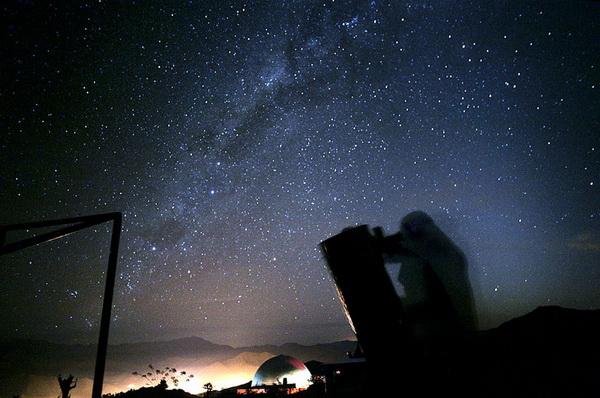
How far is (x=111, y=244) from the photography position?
3.08 meters

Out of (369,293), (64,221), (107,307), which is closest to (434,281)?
(369,293)

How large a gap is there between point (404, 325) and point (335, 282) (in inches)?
14.5

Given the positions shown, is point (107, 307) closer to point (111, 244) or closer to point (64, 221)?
point (111, 244)

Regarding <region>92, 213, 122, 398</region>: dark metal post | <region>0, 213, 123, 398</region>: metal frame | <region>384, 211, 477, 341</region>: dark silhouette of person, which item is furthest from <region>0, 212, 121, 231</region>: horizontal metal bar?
<region>384, 211, 477, 341</region>: dark silhouette of person

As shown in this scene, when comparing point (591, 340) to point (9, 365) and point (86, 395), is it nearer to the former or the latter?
point (86, 395)

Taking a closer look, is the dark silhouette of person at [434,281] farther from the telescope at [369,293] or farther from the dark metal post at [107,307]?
the dark metal post at [107,307]

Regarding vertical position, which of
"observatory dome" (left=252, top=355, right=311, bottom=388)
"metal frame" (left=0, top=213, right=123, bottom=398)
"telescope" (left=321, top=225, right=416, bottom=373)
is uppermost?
"metal frame" (left=0, top=213, right=123, bottom=398)

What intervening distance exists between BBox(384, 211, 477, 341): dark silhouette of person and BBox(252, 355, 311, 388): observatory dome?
32.8 m

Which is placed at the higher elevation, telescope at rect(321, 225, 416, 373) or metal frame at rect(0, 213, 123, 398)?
metal frame at rect(0, 213, 123, 398)

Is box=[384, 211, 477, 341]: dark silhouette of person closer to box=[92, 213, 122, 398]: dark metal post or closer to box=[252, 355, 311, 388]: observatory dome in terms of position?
box=[92, 213, 122, 398]: dark metal post

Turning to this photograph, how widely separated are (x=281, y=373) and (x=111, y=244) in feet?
120

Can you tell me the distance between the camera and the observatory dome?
34.0 m

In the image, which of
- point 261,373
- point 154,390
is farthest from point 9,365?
point 154,390

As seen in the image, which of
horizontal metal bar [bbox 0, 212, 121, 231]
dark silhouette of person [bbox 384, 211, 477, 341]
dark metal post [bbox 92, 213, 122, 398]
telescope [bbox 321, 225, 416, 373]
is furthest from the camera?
dark silhouette of person [bbox 384, 211, 477, 341]
